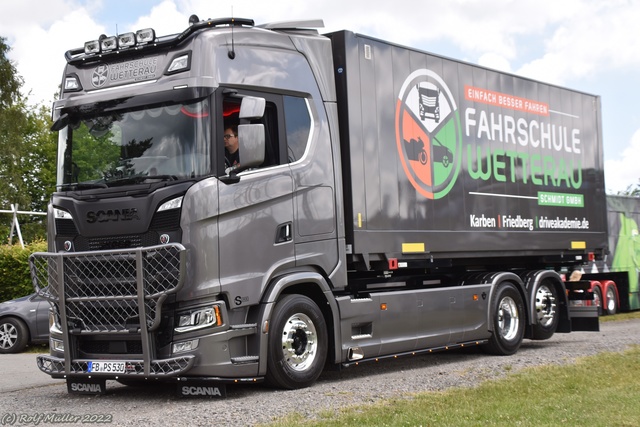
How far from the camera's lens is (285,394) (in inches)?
378

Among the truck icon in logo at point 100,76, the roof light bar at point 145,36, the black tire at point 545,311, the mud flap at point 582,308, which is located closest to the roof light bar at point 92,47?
the truck icon in logo at point 100,76

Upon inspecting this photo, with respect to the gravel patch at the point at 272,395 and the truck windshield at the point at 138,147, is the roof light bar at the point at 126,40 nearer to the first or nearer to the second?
the truck windshield at the point at 138,147

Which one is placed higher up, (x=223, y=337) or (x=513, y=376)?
(x=223, y=337)

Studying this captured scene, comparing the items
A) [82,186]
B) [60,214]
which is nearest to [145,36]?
[82,186]

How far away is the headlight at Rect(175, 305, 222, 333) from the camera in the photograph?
916cm

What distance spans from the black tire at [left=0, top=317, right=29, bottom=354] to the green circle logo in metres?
9.81

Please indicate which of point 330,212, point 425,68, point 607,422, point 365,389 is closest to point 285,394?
point 365,389

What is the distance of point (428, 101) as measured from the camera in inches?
485

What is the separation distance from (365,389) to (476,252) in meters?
3.88

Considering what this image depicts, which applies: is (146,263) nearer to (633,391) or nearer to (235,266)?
(235,266)

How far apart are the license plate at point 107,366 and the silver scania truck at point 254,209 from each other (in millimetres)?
16

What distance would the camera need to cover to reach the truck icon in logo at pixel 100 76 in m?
9.97

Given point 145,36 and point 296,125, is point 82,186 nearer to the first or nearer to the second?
point 145,36

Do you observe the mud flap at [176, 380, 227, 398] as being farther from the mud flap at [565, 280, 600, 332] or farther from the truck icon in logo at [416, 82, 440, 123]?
the mud flap at [565, 280, 600, 332]
